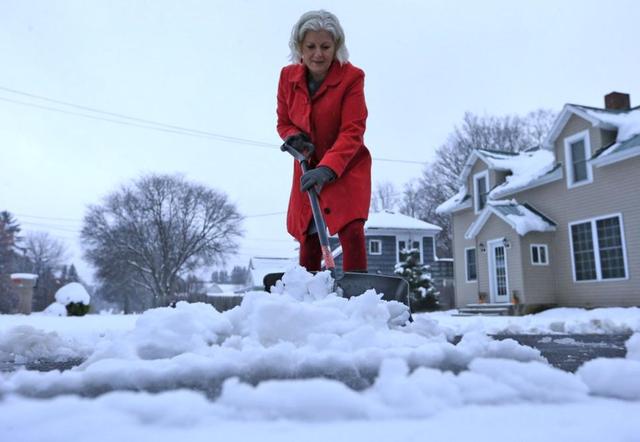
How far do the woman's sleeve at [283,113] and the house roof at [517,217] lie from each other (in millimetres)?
11543

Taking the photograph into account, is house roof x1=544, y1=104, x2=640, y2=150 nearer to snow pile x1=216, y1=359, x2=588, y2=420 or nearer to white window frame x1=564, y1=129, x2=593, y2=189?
white window frame x1=564, y1=129, x2=593, y2=189

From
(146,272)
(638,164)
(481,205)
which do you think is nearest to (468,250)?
(481,205)

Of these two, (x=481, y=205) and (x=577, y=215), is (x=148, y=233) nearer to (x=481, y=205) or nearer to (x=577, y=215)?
(x=481, y=205)

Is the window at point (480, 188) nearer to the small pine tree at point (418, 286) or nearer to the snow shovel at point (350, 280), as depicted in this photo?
the small pine tree at point (418, 286)

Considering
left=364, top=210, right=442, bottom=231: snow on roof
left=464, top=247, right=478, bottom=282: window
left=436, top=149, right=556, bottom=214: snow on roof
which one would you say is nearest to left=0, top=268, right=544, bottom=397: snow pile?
left=436, top=149, right=556, bottom=214: snow on roof

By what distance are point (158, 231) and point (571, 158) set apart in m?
25.5

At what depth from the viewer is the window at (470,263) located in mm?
16578

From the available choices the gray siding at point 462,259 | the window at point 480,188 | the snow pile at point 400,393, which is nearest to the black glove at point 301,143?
→ the snow pile at point 400,393

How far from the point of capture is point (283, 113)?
325 centimetres

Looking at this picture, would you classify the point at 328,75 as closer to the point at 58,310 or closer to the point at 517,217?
the point at 517,217

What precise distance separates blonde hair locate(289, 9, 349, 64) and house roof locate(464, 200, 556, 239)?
1164 centimetres

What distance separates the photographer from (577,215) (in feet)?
42.6

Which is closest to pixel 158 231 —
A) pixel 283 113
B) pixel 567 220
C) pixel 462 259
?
pixel 462 259

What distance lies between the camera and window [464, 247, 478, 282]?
16578 millimetres
